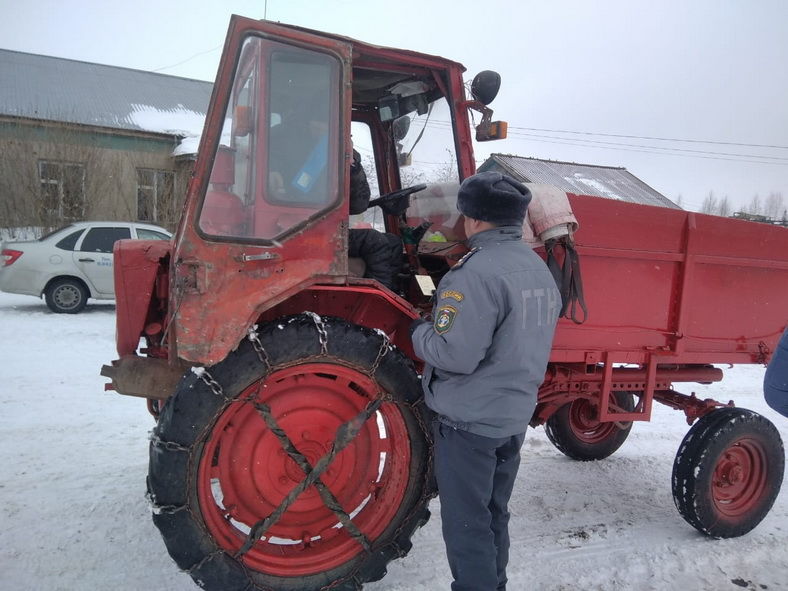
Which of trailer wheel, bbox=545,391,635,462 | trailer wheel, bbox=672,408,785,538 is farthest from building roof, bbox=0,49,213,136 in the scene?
trailer wheel, bbox=672,408,785,538

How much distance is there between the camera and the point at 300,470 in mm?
2475

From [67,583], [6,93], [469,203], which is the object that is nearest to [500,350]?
[469,203]

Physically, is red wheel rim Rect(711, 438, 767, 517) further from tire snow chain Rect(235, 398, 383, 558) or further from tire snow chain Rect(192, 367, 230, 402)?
tire snow chain Rect(192, 367, 230, 402)

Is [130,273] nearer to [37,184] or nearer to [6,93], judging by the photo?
[37,184]

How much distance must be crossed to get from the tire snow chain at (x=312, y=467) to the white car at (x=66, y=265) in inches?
281

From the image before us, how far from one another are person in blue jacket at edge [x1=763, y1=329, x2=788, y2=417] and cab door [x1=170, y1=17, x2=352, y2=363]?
1.79 meters

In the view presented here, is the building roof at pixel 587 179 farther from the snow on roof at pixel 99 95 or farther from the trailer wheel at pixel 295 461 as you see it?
the trailer wheel at pixel 295 461

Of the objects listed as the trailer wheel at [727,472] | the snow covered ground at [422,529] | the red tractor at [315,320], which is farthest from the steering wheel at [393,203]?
the trailer wheel at [727,472]

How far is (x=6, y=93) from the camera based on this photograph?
58.3 ft

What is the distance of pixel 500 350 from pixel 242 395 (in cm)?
109

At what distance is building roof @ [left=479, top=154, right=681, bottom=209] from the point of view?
20828mm

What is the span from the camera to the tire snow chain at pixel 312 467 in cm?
231

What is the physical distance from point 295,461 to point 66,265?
8424 millimetres

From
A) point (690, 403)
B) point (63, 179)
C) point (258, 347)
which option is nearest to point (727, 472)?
point (690, 403)
